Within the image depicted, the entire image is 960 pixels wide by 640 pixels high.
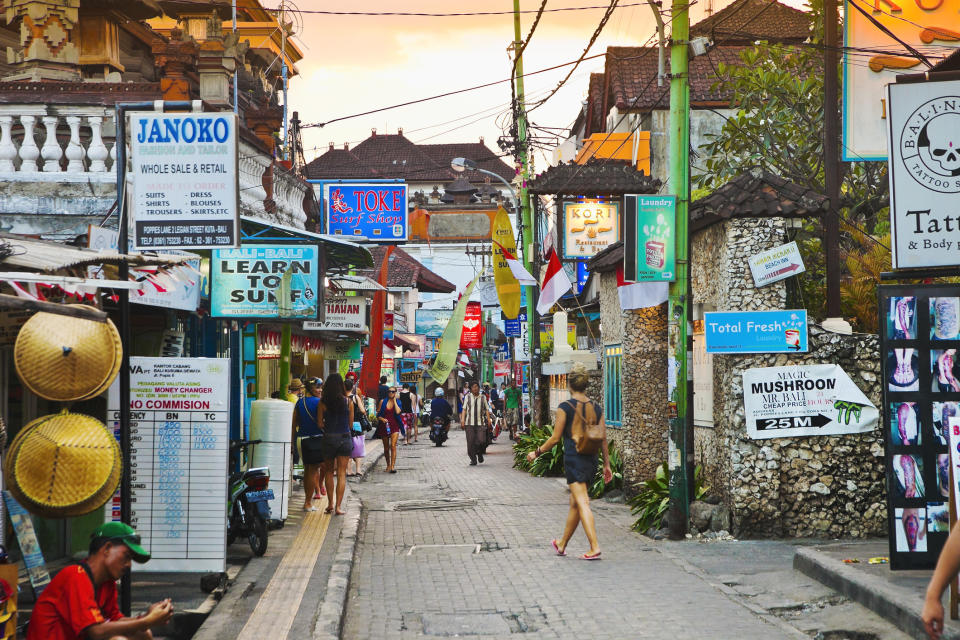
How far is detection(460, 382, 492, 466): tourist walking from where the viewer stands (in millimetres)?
25172

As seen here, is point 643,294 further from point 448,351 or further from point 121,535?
point 121,535

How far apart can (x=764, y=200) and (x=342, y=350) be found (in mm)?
15162

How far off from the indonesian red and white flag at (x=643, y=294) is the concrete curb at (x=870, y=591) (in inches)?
206

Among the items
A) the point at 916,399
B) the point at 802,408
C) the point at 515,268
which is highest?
the point at 515,268

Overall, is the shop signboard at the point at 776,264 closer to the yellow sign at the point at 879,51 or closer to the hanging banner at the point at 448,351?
the yellow sign at the point at 879,51

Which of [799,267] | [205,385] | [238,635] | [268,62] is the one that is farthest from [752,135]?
[268,62]

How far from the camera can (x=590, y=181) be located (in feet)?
60.5

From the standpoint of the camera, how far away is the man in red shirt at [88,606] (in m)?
5.42

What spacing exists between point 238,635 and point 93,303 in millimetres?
2668

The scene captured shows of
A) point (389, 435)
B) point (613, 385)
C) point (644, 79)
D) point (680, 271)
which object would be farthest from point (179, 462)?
point (644, 79)

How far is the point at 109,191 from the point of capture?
1192 cm

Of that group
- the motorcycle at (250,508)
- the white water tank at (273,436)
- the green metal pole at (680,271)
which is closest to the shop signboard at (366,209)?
the white water tank at (273,436)

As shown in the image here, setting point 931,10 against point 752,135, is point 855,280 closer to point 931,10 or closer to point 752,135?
point 931,10

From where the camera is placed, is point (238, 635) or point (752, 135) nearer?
point (238, 635)
